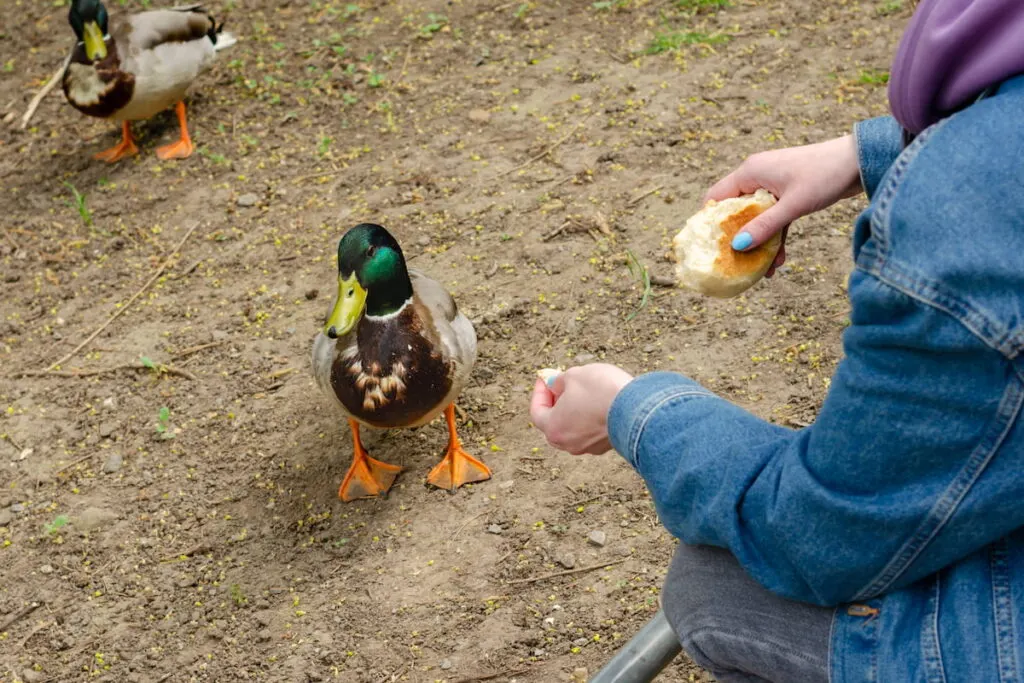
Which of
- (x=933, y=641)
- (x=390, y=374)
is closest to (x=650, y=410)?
(x=933, y=641)

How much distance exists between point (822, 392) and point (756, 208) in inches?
53.5

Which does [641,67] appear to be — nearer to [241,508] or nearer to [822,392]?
[822,392]

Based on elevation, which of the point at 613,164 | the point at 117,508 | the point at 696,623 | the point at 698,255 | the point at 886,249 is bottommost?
the point at 117,508

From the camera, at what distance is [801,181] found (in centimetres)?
170

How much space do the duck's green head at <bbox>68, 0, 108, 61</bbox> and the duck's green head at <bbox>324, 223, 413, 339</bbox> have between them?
8.01ft

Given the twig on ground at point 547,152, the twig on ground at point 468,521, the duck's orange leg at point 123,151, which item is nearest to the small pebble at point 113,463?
the twig on ground at point 468,521

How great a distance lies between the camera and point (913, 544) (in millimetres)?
1188

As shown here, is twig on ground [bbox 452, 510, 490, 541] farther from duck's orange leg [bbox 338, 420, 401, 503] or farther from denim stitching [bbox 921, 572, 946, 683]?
denim stitching [bbox 921, 572, 946, 683]

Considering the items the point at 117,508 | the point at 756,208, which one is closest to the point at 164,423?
the point at 117,508

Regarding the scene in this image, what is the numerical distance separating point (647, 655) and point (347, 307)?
4.39 ft

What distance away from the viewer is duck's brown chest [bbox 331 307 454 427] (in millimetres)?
2824

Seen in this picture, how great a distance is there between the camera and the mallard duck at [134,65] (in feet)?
15.2

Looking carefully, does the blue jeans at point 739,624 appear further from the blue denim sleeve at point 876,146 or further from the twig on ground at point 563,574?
the twig on ground at point 563,574

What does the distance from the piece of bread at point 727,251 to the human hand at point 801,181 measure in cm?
3
